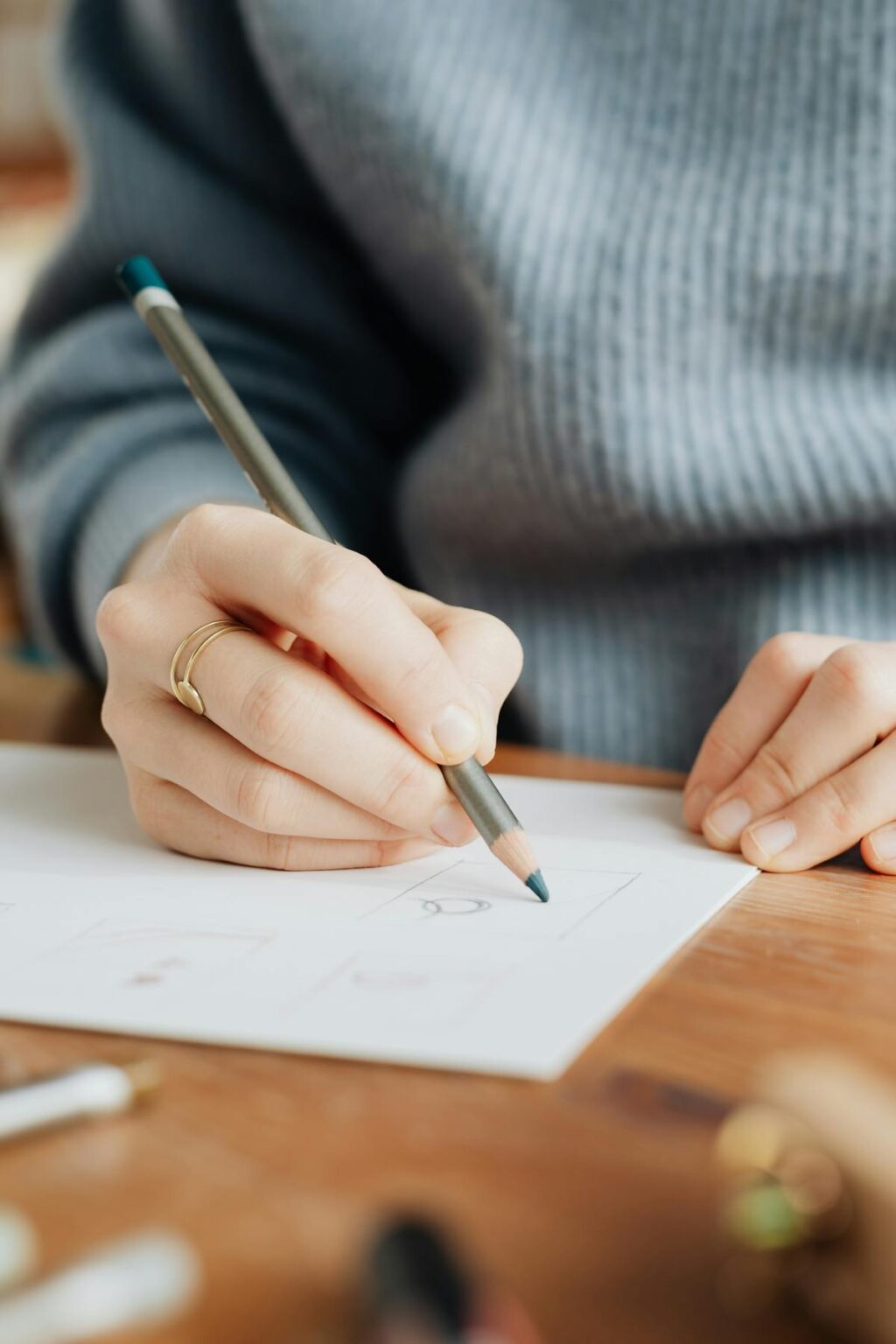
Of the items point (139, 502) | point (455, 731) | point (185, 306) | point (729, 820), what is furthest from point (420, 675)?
point (185, 306)

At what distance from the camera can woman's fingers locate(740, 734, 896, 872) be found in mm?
410

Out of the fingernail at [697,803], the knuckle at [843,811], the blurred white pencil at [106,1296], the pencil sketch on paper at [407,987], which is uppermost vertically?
the blurred white pencil at [106,1296]

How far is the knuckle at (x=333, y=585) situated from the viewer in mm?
384

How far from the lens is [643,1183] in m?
0.23

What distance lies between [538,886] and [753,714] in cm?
13

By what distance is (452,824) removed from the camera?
41 centimetres

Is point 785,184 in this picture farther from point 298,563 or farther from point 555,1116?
point 555,1116

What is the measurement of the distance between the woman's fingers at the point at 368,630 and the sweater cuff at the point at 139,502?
24cm

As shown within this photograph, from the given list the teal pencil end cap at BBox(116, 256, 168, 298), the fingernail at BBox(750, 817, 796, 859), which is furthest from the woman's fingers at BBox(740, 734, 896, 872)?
the teal pencil end cap at BBox(116, 256, 168, 298)

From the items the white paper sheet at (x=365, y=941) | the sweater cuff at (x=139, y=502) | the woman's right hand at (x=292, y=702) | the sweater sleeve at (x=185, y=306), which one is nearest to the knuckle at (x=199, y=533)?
the woman's right hand at (x=292, y=702)

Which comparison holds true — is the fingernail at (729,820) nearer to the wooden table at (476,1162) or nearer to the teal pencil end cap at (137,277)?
the wooden table at (476,1162)

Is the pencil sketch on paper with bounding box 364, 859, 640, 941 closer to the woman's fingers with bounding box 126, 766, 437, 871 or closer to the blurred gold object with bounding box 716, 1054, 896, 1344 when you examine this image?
the woman's fingers with bounding box 126, 766, 437, 871

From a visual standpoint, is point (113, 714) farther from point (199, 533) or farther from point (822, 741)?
point (822, 741)

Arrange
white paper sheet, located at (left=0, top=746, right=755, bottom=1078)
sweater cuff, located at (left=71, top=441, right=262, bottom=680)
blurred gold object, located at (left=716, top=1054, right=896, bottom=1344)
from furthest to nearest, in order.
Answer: sweater cuff, located at (left=71, top=441, right=262, bottom=680) < white paper sheet, located at (left=0, top=746, right=755, bottom=1078) < blurred gold object, located at (left=716, top=1054, right=896, bottom=1344)
